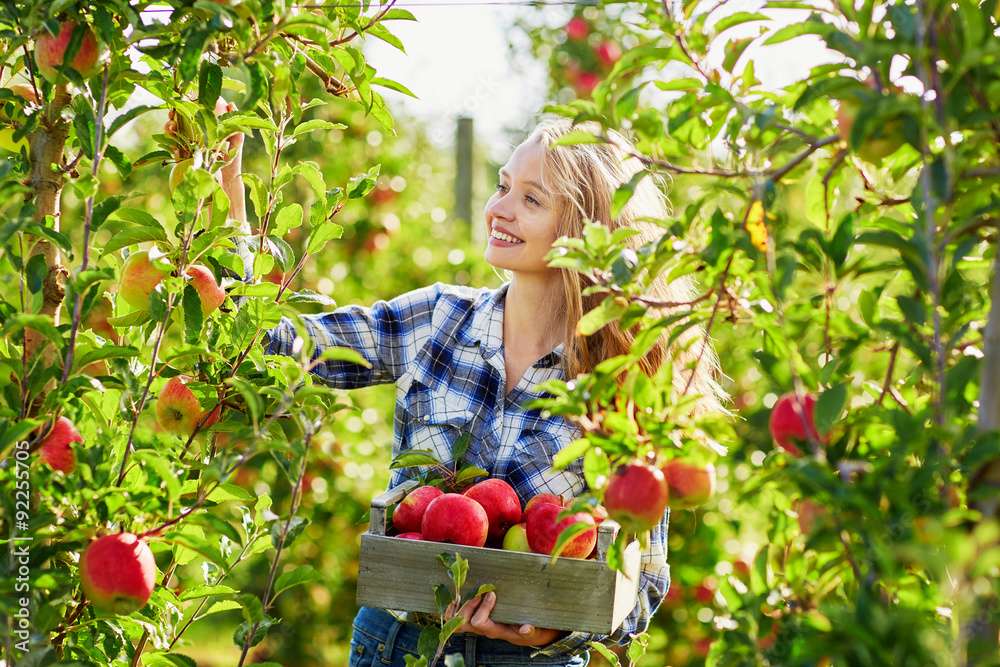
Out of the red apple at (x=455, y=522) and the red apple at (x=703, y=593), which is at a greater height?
the red apple at (x=455, y=522)

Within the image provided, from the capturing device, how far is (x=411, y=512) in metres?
1.63

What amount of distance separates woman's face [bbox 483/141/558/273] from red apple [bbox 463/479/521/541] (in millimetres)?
475

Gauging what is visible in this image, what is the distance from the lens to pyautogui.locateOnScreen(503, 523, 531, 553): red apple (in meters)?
1.60

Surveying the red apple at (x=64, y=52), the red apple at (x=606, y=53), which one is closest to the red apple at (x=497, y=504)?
the red apple at (x=64, y=52)

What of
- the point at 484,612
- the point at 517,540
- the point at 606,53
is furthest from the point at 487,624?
the point at 606,53

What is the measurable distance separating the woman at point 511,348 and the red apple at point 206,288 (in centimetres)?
42

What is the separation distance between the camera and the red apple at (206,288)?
1.39 meters

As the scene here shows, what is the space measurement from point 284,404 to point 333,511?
9.67 feet

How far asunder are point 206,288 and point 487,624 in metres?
0.62

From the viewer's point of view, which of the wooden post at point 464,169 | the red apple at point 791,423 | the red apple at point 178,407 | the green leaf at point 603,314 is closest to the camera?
the red apple at point 791,423

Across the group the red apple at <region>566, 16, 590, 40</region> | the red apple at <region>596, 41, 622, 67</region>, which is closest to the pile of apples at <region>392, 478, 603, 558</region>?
the red apple at <region>596, 41, 622, 67</region>

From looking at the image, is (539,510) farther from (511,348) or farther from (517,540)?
(511,348)

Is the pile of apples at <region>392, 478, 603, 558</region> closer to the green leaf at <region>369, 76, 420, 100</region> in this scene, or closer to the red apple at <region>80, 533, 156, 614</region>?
the red apple at <region>80, 533, 156, 614</region>
